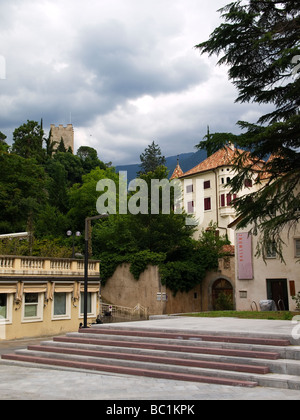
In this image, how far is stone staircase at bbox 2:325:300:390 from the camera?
9.12 m

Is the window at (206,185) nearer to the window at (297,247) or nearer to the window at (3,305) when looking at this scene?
the window at (297,247)

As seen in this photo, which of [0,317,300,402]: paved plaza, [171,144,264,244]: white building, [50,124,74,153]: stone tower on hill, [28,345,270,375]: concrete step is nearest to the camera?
[0,317,300,402]: paved plaza

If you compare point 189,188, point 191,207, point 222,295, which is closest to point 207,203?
point 191,207

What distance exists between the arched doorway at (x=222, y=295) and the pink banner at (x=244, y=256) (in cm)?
771

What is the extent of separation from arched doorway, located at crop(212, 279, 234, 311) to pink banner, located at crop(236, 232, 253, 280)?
7.71m

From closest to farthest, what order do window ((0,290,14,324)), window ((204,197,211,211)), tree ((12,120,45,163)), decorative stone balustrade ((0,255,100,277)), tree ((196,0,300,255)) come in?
tree ((196,0,300,255)) → window ((0,290,14,324)) → decorative stone balustrade ((0,255,100,277)) → window ((204,197,211,211)) → tree ((12,120,45,163))

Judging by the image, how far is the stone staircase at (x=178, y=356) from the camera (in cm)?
912

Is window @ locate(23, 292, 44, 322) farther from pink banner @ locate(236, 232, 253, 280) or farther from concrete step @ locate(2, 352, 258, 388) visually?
pink banner @ locate(236, 232, 253, 280)

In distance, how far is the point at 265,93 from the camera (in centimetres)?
1814

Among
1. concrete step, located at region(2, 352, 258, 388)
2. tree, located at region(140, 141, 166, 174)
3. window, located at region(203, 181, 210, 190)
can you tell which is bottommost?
concrete step, located at region(2, 352, 258, 388)

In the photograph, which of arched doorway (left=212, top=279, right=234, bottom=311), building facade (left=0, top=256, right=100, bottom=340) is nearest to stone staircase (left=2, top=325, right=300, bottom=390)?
building facade (left=0, top=256, right=100, bottom=340)

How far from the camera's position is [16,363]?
12.7 metres

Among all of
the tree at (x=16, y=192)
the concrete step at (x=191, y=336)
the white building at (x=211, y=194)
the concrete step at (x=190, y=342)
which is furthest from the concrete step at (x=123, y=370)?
the white building at (x=211, y=194)
